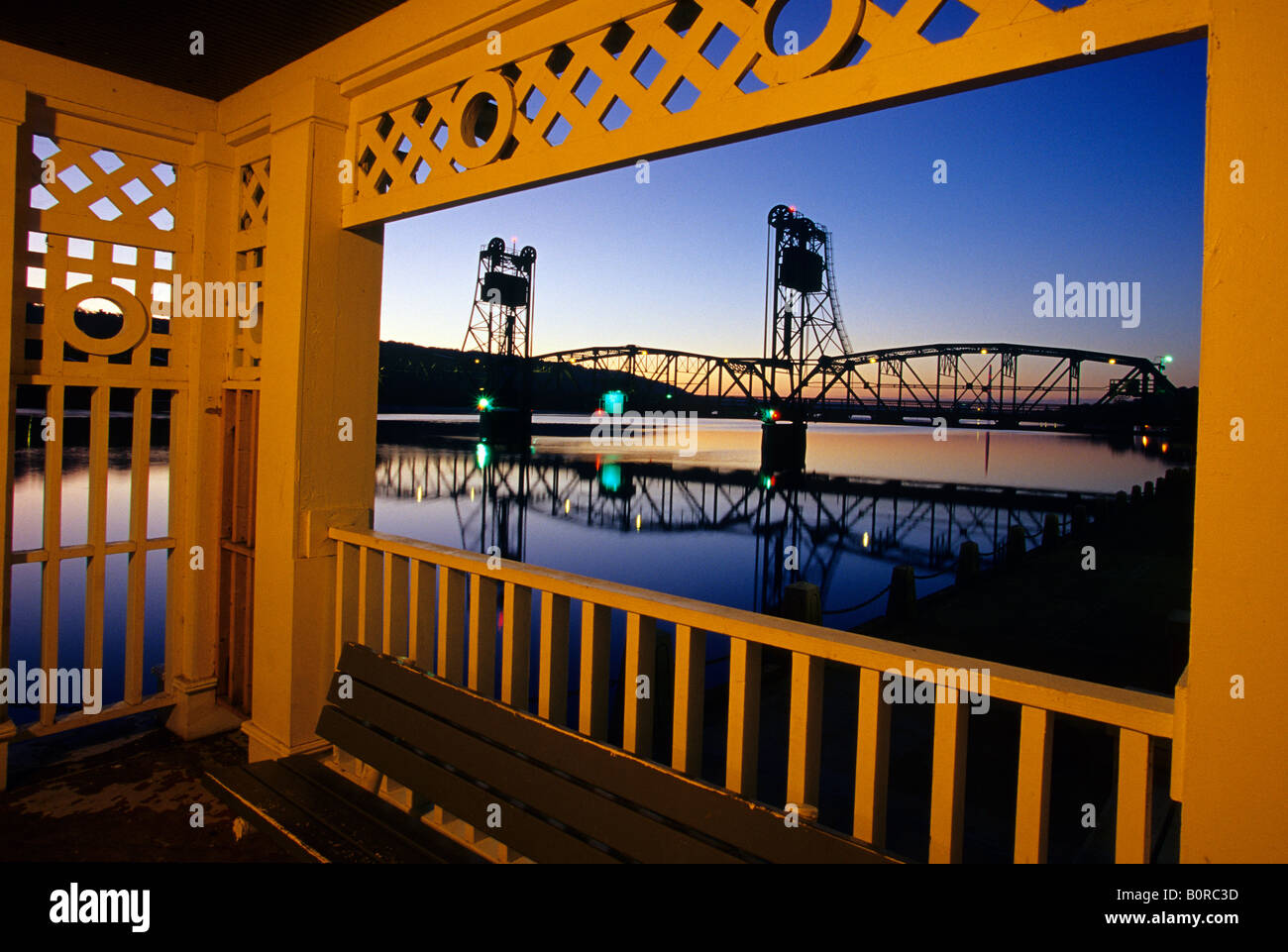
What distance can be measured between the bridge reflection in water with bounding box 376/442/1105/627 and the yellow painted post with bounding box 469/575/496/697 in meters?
8.12

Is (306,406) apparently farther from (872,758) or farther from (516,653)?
(872,758)

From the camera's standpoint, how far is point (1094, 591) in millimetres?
12047

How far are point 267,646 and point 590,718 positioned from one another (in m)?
2.11

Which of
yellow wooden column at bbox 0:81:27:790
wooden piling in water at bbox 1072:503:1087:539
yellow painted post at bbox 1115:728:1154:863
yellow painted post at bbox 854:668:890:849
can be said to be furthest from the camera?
wooden piling in water at bbox 1072:503:1087:539

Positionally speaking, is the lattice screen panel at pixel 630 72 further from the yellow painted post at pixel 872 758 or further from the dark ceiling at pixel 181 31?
the yellow painted post at pixel 872 758

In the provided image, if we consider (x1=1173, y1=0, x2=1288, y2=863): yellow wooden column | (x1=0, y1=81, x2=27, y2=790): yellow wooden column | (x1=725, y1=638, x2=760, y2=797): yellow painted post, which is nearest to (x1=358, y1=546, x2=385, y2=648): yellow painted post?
(x1=0, y1=81, x2=27, y2=790): yellow wooden column

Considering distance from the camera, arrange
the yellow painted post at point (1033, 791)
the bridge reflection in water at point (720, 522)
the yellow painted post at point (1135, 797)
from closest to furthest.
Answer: the yellow painted post at point (1135, 797) → the yellow painted post at point (1033, 791) → the bridge reflection in water at point (720, 522)

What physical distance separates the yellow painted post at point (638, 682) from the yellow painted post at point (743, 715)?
28cm

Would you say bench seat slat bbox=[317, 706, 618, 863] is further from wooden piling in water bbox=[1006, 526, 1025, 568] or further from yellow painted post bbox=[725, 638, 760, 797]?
wooden piling in water bbox=[1006, 526, 1025, 568]

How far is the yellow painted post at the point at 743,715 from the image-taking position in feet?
6.82

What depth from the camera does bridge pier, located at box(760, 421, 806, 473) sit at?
6025cm

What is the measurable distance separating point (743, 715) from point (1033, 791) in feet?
2.39

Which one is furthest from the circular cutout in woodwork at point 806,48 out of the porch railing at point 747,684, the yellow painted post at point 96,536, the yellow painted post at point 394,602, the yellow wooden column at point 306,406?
the yellow painted post at point 96,536
